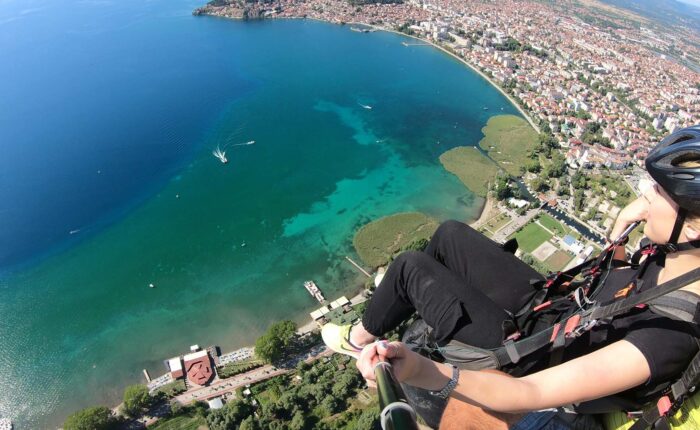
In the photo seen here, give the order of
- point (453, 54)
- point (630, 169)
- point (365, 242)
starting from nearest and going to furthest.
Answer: point (365, 242) → point (630, 169) → point (453, 54)

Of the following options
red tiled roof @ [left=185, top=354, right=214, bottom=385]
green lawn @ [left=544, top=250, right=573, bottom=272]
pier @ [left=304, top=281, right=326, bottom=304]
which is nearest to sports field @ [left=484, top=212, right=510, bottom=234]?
green lawn @ [left=544, top=250, right=573, bottom=272]

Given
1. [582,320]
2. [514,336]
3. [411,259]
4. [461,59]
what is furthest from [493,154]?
[582,320]

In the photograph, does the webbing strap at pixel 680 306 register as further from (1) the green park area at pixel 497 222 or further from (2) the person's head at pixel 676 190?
(1) the green park area at pixel 497 222

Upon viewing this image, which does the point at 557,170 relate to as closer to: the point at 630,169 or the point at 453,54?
the point at 630,169

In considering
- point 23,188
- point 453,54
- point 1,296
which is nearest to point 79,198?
point 23,188

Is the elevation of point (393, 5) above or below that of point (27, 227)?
above

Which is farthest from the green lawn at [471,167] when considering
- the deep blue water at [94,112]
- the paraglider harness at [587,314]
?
the paraglider harness at [587,314]

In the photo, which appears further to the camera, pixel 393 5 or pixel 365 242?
pixel 393 5
